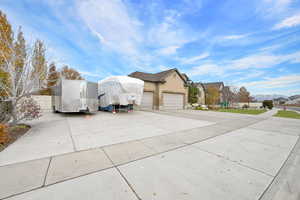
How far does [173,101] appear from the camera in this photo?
55.2 ft

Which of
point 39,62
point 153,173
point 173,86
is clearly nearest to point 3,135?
point 39,62

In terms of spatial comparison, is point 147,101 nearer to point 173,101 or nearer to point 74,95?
point 173,101

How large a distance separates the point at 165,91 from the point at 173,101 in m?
2.20

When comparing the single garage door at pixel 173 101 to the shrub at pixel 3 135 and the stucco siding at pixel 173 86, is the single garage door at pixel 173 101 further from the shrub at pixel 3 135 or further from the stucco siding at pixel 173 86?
the shrub at pixel 3 135

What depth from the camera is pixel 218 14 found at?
818cm

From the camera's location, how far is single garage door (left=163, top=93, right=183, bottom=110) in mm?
16047

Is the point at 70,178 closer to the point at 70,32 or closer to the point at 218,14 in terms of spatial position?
the point at 70,32

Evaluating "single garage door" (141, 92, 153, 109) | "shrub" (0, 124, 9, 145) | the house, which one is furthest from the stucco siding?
"shrub" (0, 124, 9, 145)

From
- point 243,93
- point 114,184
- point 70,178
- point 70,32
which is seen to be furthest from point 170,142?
point 243,93

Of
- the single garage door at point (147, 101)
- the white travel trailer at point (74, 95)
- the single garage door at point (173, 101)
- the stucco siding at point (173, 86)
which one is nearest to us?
the white travel trailer at point (74, 95)

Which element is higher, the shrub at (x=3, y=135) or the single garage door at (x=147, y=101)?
the single garage door at (x=147, y=101)

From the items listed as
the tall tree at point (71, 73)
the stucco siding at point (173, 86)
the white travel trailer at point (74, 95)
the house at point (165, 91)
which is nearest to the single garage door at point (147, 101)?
the house at point (165, 91)

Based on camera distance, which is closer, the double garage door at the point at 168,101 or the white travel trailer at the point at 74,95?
the white travel trailer at the point at 74,95

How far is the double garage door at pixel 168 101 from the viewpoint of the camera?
48.8 ft
